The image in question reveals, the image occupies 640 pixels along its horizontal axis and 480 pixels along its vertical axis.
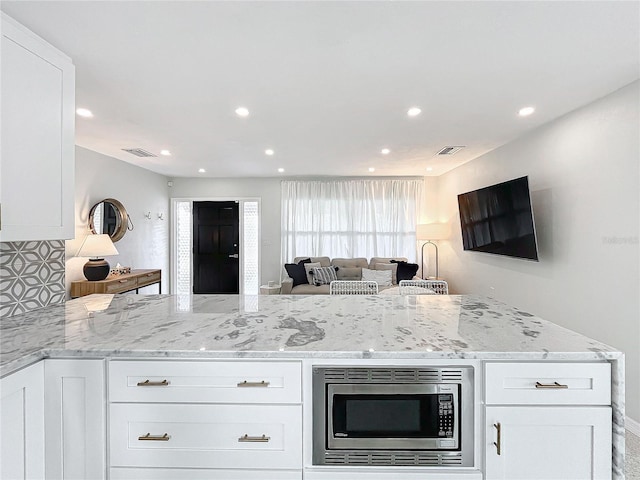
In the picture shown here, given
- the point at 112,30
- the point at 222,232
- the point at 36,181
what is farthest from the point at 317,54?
the point at 222,232

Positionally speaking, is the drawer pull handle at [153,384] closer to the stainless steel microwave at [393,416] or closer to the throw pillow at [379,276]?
the stainless steel microwave at [393,416]

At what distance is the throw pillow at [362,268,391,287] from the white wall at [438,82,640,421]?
1821 millimetres

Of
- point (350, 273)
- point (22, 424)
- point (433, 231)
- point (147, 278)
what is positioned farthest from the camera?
point (350, 273)

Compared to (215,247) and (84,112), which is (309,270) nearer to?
(215,247)

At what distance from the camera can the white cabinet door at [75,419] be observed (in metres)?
1.20

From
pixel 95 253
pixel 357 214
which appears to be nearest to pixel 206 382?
pixel 95 253

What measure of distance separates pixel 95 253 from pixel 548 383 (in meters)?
4.36

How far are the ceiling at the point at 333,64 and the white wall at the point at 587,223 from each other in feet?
0.76

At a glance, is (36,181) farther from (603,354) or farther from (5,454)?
(603,354)

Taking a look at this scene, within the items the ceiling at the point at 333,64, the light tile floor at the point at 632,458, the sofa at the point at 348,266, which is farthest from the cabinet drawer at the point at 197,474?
the sofa at the point at 348,266

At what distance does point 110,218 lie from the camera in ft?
15.0

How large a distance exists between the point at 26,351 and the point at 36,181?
0.84 metres

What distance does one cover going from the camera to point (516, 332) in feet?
4.57

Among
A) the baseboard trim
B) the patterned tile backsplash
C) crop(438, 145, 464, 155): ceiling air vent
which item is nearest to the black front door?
crop(438, 145, 464, 155): ceiling air vent
